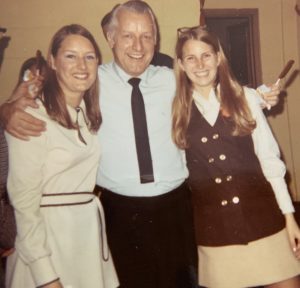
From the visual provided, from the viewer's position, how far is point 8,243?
72 centimetres

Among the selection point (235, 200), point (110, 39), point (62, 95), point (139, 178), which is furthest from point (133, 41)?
point (235, 200)

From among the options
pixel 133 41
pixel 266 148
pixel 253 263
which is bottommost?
pixel 253 263

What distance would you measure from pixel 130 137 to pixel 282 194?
0.36 m

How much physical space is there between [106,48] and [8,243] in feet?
1.56

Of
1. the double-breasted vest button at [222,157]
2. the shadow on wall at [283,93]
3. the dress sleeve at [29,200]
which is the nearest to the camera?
the dress sleeve at [29,200]

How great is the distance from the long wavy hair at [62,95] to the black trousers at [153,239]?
7.2 inches

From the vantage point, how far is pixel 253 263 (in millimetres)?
767

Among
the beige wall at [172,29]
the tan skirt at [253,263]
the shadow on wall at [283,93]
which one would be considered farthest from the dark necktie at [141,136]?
the shadow on wall at [283,93]

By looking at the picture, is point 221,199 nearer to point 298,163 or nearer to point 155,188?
point 155,188

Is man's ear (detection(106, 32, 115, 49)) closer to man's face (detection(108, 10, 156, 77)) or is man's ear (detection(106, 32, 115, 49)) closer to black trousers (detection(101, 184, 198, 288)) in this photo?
man's face (detection(108, 10, 156, 77))

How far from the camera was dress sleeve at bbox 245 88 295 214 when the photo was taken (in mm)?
764

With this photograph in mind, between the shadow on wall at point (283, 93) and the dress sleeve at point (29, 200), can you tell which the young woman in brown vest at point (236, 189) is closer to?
the shadow on wall at point (283, 93)

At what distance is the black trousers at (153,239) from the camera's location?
2.62 ft

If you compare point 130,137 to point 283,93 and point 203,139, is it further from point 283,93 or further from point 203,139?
point 283,93
